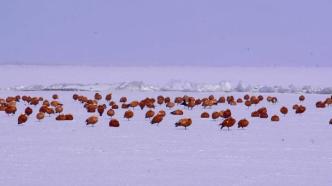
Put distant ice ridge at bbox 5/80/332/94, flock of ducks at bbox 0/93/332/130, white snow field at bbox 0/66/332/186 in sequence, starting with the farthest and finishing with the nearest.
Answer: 1. distant ice ridge at bbox 5/80/332/94
2. flock of ducks at bbox 0/93/332/130
3. white snow field at bbox 0/66/332/186

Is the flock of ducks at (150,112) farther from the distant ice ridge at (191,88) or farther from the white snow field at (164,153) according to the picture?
the distant ice ridge at (191,88)

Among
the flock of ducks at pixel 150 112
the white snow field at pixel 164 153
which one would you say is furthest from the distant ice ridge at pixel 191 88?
Result: the white snow field at pixel 164 153

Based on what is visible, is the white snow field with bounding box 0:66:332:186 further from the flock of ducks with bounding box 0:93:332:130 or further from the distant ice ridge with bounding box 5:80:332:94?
the distant ice ridge with bounding box 5:80:332:94

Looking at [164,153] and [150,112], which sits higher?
[150,112]

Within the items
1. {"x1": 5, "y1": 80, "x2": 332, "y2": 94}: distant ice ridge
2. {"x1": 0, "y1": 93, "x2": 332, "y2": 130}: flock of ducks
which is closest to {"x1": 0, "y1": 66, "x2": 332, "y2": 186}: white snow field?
{"x1": 0, "y1": 93, "x2": 332, "y2": 130}: flock of ducks

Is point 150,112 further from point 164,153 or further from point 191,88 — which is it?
point 191,88

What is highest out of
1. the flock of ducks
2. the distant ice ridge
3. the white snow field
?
the distant ice ridge

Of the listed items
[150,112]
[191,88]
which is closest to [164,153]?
[150,112]

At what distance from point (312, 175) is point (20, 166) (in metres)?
3.33

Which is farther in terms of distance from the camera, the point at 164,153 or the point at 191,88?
the point at 191,88

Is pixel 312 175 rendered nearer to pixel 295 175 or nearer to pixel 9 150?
pixel 295 175

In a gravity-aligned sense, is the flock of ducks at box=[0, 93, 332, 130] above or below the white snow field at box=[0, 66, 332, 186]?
above

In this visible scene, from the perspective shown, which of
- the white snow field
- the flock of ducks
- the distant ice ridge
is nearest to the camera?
the white snow field

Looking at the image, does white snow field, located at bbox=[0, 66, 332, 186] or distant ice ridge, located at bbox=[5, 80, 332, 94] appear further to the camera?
distant ice ridge, located at bbox=[5, 80, 332, 94]
